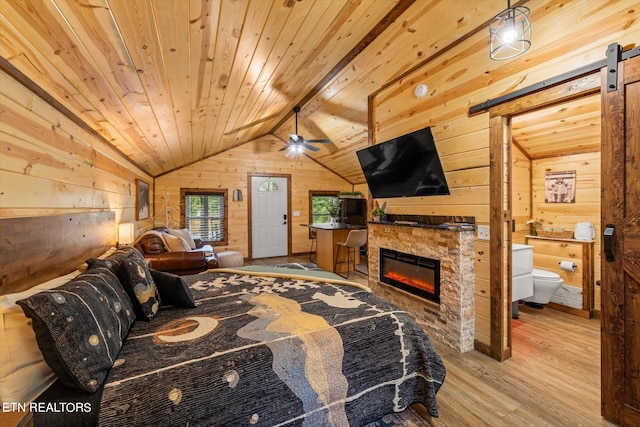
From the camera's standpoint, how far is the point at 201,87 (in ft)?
7.79

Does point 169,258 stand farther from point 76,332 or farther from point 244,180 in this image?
point 244,180

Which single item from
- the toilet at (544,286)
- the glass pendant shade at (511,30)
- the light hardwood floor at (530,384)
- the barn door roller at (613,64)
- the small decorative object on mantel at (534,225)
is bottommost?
the light hardwood floor at (530,384)

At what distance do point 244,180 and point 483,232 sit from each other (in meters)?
5.54

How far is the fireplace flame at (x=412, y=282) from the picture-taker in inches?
112

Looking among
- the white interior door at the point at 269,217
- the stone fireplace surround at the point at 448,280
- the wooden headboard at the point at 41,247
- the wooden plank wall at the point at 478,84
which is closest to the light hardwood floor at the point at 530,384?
the stone fireplace surround at the point at 448,280

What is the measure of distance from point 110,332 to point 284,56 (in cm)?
240

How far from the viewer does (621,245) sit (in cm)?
161

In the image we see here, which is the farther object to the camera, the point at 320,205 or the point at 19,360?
the point at 320,205

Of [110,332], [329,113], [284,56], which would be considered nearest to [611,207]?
[284,56]

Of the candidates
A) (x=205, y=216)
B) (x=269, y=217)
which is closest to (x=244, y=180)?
(x=269, y=217)

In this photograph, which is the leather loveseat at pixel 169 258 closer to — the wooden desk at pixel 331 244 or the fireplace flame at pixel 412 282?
the wooden desk at pixel 331 244

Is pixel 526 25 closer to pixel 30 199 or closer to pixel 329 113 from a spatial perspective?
pixel 329 113

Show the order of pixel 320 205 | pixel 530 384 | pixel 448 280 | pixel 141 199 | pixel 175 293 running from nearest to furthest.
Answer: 1. pixel 175 293
2. pixel 530 384
3. pixel 448 280
4. pixel 141 199
5. pixel 320 205

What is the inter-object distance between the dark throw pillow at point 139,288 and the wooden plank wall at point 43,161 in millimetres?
566
